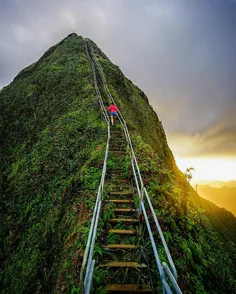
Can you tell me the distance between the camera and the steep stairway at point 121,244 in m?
3.46

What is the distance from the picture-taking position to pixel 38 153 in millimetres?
12352

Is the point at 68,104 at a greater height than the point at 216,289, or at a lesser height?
greater

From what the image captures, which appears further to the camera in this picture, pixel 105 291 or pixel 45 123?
pixel 45 123

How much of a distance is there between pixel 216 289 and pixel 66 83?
2078 cm

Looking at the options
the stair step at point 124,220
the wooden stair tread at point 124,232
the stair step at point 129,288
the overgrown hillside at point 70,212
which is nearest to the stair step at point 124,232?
the wooden stair tread at point 124,232

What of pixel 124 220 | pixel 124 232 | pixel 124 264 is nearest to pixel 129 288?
pixel 124 264

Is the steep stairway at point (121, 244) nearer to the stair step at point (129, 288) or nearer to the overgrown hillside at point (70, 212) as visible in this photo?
the stair step at point (129, 288)

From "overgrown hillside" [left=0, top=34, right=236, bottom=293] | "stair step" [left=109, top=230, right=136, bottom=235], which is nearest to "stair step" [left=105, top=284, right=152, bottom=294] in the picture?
"overgrown hillside" [left=0, top=34, right=236, bottom=293]

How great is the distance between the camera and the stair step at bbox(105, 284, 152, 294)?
3.32 meters

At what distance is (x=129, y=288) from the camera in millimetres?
3348

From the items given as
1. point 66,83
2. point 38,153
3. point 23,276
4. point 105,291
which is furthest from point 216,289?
point 66,83

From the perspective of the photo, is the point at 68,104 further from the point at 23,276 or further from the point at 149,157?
the point at 23,276

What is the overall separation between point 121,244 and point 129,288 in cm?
98

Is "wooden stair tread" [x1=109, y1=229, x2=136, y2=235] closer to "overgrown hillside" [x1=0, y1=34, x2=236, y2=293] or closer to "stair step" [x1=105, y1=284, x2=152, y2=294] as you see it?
"overgrown hillside" [x1=0, y1=34, x2=236, y2=293]
